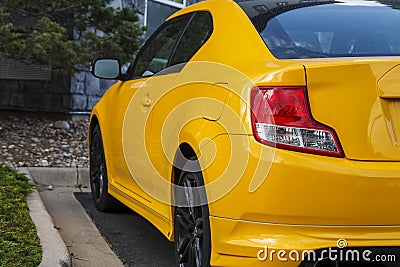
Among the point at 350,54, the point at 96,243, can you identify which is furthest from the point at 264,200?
the point at 96,243

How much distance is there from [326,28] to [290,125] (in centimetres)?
88

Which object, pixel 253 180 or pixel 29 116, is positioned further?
pixel 29 116

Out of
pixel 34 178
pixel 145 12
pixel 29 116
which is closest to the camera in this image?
pixel 34 178

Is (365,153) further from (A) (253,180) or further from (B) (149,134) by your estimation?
(B) (149,134)

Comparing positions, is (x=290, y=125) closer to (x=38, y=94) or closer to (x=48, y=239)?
(x=48, y=239)

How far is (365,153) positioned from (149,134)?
1708 millimetres

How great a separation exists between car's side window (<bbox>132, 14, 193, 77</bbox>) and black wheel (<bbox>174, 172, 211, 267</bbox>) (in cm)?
116

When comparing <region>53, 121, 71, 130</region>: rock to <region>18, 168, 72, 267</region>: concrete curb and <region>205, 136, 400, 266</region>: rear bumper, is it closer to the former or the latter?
<region>18, 168, 72, 267</region>: concrete curb

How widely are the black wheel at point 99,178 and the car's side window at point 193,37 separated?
5.49 feet

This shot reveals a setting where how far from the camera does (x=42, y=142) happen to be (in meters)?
8.42

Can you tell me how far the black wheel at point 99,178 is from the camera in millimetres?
5609

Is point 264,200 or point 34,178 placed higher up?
point 264,200

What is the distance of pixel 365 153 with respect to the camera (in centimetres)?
278

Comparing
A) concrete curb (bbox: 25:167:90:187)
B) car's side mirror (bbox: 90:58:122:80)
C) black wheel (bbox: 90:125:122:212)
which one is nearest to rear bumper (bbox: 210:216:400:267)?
car's side mirror (bbox: 90:58:122:80)
